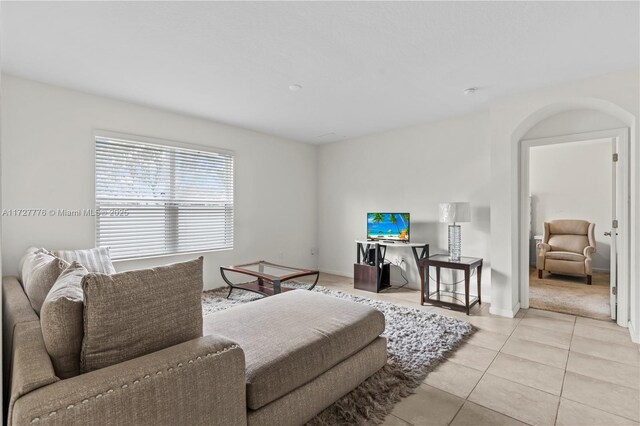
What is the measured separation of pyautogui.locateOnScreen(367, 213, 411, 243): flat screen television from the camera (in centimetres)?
450

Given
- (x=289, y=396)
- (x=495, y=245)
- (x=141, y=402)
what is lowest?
(x=289, y=396)

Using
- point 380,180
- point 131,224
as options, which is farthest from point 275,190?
point 131,224

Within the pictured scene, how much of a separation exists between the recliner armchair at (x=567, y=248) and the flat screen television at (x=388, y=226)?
2.57 metres

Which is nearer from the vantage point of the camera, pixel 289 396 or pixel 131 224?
pixel 289 396

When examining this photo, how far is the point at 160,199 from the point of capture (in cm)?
394

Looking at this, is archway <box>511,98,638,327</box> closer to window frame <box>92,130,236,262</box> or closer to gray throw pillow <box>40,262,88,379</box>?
window frame <box>92,130,236,262</box>

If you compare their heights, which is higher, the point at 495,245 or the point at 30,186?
the point at 30,186

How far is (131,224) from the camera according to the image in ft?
12.2

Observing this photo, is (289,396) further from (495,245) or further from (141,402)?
(495,245)

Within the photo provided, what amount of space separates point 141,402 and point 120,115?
3438 millimetres

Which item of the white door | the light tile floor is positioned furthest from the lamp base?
the white door

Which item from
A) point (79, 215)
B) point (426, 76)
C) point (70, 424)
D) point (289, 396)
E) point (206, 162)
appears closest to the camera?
point (70, 424)

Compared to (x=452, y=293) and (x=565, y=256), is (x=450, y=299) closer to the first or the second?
(x=452, y=293)

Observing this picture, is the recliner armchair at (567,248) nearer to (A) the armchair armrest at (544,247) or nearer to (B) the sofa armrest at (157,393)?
(A) the armchair armrest at (544,247)
